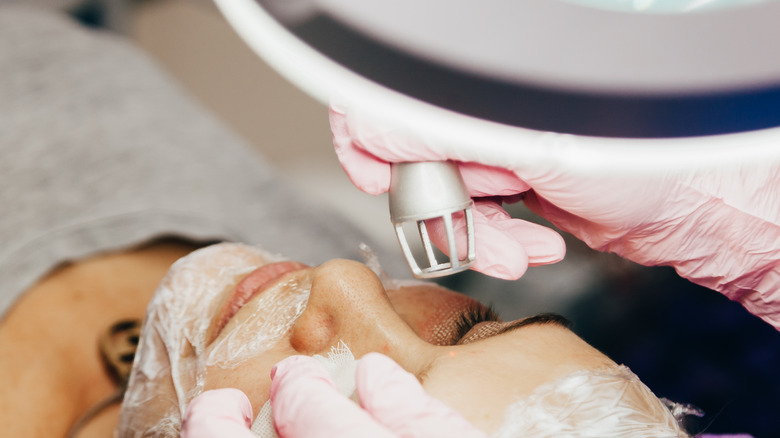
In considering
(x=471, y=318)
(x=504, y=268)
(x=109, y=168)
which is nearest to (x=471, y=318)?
(x=471, y=318)

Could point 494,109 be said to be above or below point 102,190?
above

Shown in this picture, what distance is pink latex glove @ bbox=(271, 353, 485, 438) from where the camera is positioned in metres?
0.38

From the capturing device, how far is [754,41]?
28 cm

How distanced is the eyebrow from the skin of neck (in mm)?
542

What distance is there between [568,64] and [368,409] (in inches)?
10.4

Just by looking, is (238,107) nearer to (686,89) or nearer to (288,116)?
(288,116)

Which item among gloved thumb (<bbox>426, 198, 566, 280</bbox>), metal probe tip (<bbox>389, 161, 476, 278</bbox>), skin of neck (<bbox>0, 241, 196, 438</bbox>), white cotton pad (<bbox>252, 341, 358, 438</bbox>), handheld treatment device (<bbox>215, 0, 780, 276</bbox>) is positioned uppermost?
handheld treatment device (<bbox>215, 0, 780, 276</bbox>)

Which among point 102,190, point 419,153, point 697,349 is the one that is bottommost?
point 697,349

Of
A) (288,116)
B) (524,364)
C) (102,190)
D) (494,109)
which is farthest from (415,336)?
(288,116)

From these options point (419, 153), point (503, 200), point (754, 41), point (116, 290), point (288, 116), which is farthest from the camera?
point (288, 116)

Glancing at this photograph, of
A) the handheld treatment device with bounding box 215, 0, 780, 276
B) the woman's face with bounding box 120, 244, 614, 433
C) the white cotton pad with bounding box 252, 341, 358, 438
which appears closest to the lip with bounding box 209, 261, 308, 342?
the woman's face with bounding box 120, 244, 614, 433

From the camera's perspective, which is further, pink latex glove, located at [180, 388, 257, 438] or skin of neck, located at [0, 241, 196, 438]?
skin of neck, located at [0, 241, 196, 438]

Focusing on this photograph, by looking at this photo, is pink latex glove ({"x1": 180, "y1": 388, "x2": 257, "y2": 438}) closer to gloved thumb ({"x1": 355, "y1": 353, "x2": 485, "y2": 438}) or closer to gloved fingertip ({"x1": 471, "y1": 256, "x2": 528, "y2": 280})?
gloved thumb ({"x1": 355, "y1": 353, "x2": 485, "y2": 438})

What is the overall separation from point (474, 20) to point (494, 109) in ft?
0.15
